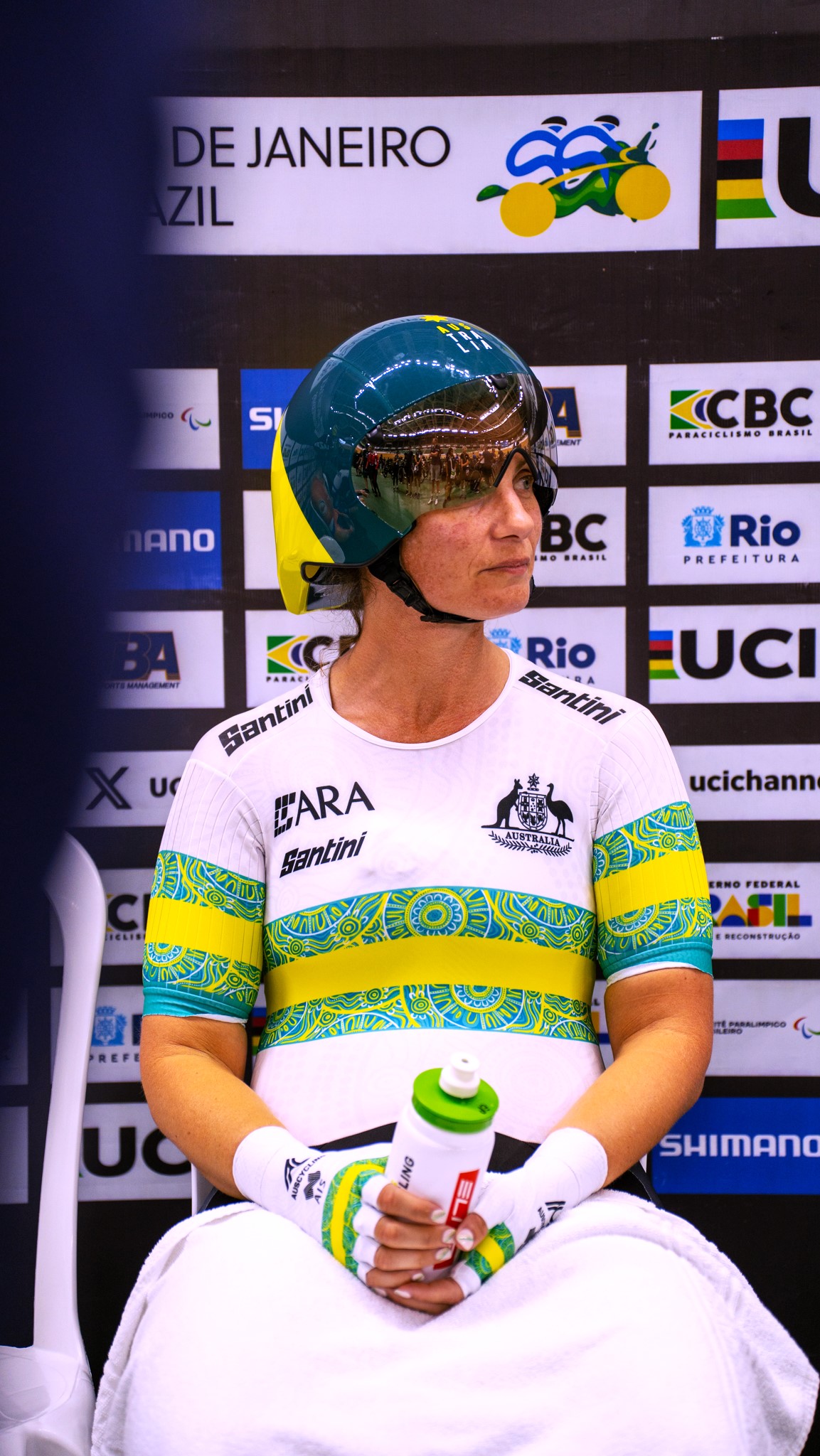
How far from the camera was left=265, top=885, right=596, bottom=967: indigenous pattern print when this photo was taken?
1.43 m

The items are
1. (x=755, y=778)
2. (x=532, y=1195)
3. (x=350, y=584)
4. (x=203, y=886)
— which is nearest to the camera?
(x=532, y=1195)

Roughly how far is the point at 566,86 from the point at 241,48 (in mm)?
565

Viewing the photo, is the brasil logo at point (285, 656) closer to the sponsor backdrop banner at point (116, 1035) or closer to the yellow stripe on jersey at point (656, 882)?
the sponsor backdrop banner at point (116, 1035)

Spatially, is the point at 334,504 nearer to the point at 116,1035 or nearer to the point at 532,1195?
the point at 532,1195

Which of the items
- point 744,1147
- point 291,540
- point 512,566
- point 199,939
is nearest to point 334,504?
point 291,540

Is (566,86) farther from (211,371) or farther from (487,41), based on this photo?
(211,371)

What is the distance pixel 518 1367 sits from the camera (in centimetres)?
108

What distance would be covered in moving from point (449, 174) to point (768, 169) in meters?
0.56

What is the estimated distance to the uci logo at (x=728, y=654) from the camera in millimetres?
2088

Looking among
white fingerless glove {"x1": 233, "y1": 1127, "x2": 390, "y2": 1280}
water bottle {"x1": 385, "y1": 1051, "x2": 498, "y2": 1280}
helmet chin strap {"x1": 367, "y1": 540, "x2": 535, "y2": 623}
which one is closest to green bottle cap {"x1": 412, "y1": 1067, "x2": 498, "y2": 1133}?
water bottle {"x1": 385, "y1": 1051, "x2": 498, "y2": 1280}

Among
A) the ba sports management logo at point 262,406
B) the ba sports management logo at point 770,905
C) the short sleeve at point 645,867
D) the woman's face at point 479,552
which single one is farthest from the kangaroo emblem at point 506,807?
the ba sports management logo at point 262,406

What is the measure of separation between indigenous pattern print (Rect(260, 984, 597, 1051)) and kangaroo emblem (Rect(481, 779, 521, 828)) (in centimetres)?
20

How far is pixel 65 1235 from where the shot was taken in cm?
160

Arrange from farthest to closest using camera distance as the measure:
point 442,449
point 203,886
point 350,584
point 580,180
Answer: point 580,180, point 350,584, point 203,886, point 442,449
